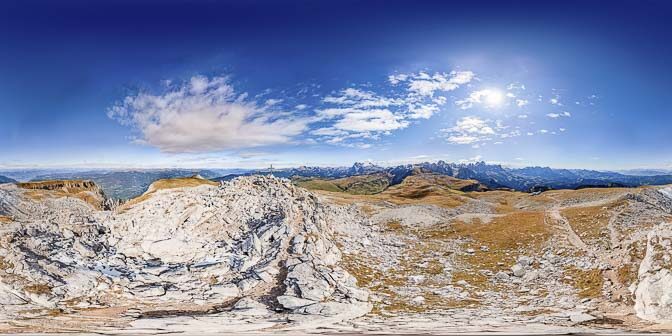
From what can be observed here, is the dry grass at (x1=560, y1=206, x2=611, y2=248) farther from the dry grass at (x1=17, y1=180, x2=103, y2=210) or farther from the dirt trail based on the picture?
the dry grass at (x1=17, y1=180, x2=103, y2=210)

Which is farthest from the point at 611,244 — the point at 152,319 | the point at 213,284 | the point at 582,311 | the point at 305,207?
the point at 152,319

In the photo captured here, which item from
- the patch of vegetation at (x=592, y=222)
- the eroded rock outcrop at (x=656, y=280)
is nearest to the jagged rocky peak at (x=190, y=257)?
the eroded rock outcrop at (x=656, y=280)

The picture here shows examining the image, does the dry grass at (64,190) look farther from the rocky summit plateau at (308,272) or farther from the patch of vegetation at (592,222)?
the patch of vegetation at (592,222)

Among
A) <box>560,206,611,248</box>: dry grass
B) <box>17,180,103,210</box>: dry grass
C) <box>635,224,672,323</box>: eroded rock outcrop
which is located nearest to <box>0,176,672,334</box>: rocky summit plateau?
<box>635,224,672,323</box>: eroded rock outcrop

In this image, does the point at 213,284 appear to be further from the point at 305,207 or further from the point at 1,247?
the point at 1,247

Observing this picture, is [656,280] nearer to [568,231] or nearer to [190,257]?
[568,231]
